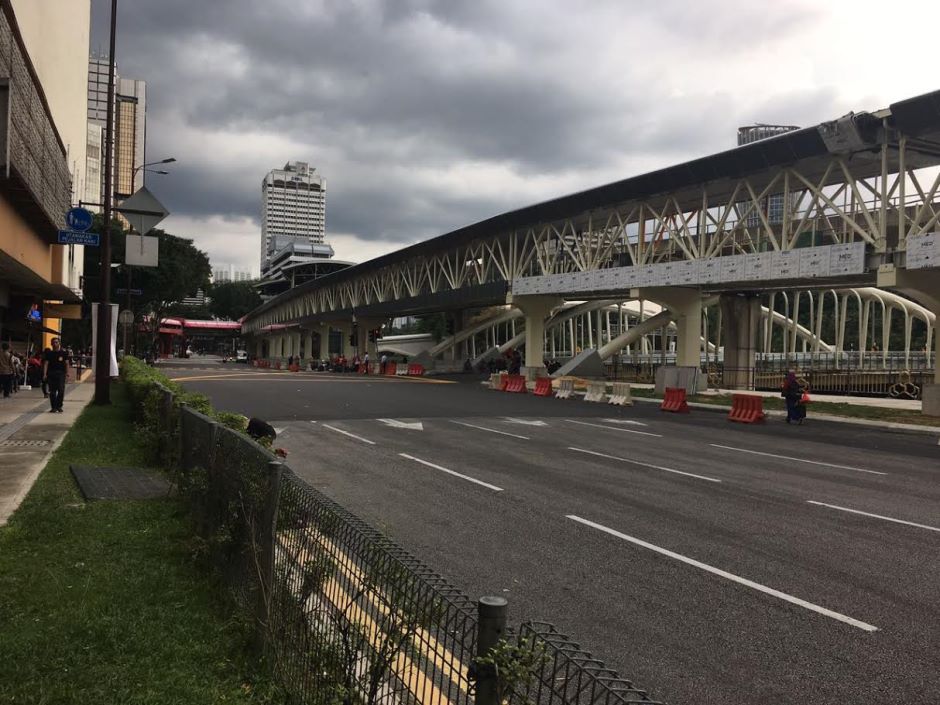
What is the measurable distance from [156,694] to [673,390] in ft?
80.4

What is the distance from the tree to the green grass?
160741 millimetres

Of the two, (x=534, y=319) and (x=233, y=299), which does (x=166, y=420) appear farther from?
(x=233, y=299)

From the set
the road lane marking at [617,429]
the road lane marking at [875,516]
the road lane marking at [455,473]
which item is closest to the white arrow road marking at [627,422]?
the road lane marking at [617,429]

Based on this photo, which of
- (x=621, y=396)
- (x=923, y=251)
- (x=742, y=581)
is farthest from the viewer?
(x=621, y=396)

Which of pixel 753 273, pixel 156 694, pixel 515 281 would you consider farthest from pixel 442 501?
pixel 515 281

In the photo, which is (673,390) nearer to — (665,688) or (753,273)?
(753,273)

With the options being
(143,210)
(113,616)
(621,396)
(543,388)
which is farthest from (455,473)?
(543,388)

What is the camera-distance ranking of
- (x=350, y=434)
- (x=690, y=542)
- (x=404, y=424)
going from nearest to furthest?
(x=690, y=542)
(x=350, y=434)
(x=404, y=424)

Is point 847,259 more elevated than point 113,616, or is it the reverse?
point 847,259

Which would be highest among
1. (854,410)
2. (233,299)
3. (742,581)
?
(233,299)

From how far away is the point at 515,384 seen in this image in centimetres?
3772

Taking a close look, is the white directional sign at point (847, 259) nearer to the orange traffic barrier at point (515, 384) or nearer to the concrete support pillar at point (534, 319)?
the orange traffic barrier at point (515, 384)

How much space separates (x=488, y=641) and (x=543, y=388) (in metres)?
A: 32.2

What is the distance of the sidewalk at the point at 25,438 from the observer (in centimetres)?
875
